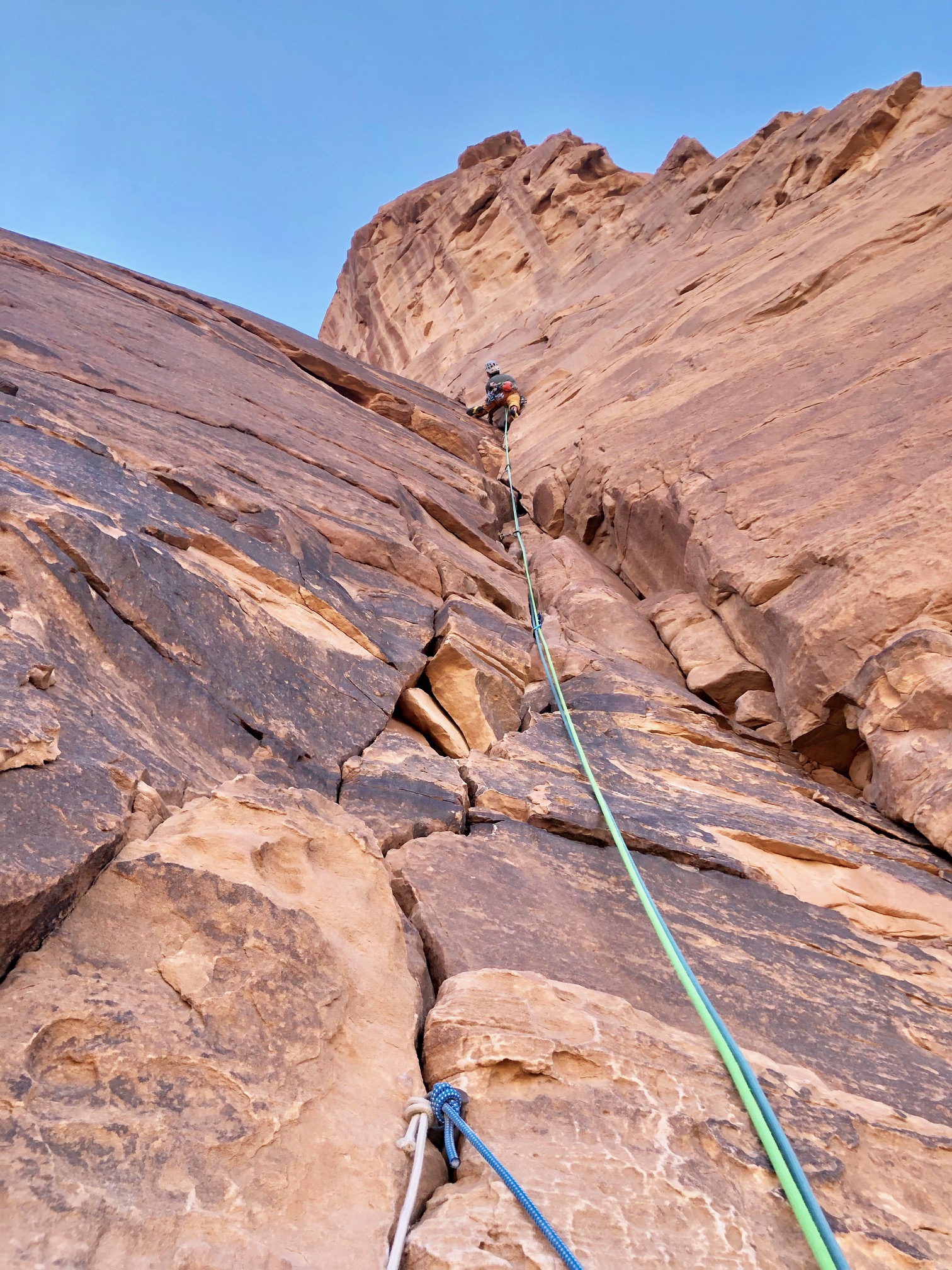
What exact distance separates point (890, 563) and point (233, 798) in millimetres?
4816

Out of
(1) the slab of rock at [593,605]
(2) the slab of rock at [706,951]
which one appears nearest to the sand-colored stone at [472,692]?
(2) the slab of rock at [706,951]

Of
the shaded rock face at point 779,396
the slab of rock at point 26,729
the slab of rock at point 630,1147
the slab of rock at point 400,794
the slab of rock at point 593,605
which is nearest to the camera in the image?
the slab of rock at point 630,1147

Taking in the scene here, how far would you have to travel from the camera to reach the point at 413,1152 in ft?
7.30

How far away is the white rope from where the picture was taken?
6.21ft

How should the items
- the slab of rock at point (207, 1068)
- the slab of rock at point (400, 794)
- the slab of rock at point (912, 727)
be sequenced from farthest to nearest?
the slab of rock at point (912, 727), the slab of rock at point (400, 794), the slab of rock at point (207, 1068)

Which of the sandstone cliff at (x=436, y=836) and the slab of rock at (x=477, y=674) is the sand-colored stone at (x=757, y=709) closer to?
the sandstone cliff at (x=436, y=836)

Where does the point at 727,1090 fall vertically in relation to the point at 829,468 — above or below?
below

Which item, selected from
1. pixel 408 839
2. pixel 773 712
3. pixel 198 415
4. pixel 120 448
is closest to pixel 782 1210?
pixel 408 839

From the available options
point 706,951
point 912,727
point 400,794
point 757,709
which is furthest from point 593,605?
point 706,951

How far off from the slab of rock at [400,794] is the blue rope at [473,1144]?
4.59 feet

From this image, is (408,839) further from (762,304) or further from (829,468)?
(762,304)

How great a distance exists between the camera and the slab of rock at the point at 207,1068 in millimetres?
1741

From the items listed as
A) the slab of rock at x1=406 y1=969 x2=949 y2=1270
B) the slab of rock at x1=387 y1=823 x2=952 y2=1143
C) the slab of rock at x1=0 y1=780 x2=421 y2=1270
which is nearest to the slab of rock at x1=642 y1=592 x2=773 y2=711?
the slab of rock at x1=387 y1=823 x2=952 y2=1143

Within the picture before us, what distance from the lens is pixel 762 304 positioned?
34.7 feet
